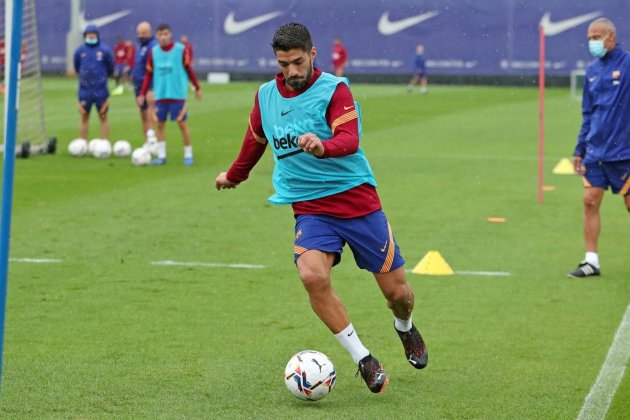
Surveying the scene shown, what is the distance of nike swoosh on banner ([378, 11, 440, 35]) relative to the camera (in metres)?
49.2

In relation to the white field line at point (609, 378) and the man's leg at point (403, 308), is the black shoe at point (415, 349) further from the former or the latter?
the white field line at point (609, 378)

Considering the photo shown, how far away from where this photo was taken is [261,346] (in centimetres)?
758

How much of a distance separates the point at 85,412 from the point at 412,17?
147 ft

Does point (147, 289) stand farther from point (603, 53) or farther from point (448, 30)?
point (448, 30)

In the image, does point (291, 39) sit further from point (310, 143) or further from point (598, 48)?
point (598, 48)

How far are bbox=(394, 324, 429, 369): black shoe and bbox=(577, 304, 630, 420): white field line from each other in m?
0.97

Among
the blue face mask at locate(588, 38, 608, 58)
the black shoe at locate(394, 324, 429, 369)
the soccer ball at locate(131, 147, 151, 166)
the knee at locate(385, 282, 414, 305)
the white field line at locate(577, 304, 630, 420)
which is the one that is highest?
the blue face mask at locate(588, 38, 608, 58)

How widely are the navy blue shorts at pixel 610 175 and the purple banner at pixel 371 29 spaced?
36923 mm

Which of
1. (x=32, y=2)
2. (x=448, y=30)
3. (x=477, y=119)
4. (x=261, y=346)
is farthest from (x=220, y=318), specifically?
(x=448, y=30)

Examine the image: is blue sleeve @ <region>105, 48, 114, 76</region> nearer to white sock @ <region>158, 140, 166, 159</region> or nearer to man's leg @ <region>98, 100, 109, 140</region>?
man's leg @ <region>98, 100, 109, 140</region>

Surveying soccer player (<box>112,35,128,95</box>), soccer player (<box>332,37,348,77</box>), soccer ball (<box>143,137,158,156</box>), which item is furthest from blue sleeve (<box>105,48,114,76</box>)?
soccer player (<box>332,37,348,77</box>)

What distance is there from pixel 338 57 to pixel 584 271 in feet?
124

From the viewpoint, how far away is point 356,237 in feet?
21.5

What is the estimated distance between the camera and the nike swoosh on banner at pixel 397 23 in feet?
161
